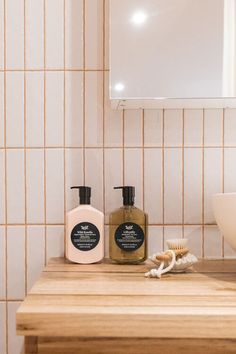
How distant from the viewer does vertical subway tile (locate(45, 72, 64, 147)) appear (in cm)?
117

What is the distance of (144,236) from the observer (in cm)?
106

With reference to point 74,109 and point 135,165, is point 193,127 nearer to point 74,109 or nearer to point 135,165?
point 135,165

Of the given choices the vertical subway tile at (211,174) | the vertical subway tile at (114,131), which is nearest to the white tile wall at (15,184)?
the vertical subway tile at (114,131)

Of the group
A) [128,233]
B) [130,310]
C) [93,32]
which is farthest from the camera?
[93,32]

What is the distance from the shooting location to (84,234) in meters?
1.07

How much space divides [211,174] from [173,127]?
0.14 m

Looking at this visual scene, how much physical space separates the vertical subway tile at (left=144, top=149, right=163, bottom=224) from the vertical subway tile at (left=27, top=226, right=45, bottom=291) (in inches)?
10.3

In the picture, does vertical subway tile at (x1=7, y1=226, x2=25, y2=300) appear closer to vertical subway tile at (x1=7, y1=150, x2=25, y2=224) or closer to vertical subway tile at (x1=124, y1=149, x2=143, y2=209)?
vertical subway tile at (x1=7, y1=150, x2=25, y2=224)

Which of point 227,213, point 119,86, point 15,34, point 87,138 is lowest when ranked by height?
point 227,213

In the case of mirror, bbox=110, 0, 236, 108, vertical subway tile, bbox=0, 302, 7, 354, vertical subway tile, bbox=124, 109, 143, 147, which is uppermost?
mirror, bbox=110, 0, 236, 108

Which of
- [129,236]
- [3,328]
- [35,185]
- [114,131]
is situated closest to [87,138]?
[114,131]

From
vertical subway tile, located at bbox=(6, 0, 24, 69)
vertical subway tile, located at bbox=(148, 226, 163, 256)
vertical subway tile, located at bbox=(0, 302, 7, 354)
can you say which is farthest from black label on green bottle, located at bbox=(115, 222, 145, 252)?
vertical subway tile, located at bbox=(6, 0, 24, 69)

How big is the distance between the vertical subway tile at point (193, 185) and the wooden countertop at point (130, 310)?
0.97 feet

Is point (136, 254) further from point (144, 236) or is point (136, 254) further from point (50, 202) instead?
point (50, 202)
